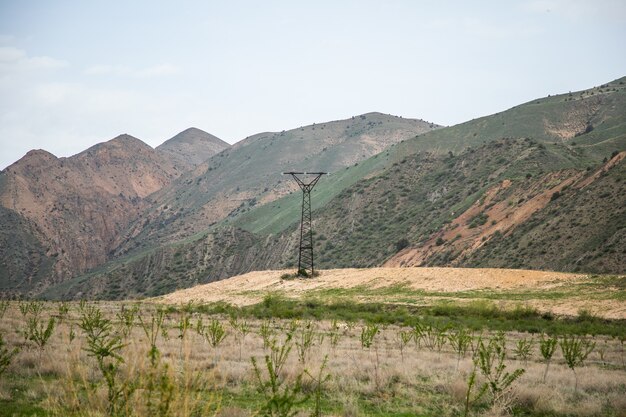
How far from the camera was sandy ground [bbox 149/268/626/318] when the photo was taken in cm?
3503

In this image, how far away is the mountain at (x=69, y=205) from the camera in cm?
12288

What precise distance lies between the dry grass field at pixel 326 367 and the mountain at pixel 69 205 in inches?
4093

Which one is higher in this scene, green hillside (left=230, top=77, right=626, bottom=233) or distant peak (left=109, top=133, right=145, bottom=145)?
distant peak (left=109, top=133, right=145, bottom=145)

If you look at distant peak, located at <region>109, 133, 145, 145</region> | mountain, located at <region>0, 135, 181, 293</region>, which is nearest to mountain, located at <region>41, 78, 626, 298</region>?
mountain, located at <region>0, 135, 181, 293</region>

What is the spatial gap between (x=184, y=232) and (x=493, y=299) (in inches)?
4548

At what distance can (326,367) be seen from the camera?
54.0 feet

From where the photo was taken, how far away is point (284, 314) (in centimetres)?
3816

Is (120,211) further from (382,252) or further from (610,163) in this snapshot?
(610,163)

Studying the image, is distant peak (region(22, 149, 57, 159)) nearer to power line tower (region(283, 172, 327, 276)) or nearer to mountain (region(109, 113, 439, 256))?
mountain (region(109, 113, 439, 256))

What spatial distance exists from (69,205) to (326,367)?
149299 millimetres

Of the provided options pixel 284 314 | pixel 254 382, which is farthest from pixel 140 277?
pixel 254 382

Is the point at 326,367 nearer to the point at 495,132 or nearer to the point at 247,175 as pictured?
the point at 495,132

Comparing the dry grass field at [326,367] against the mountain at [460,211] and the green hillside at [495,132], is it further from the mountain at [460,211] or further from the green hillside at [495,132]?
the green hillside at [495,132]

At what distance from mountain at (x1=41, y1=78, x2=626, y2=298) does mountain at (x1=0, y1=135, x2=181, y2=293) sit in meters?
10.4
